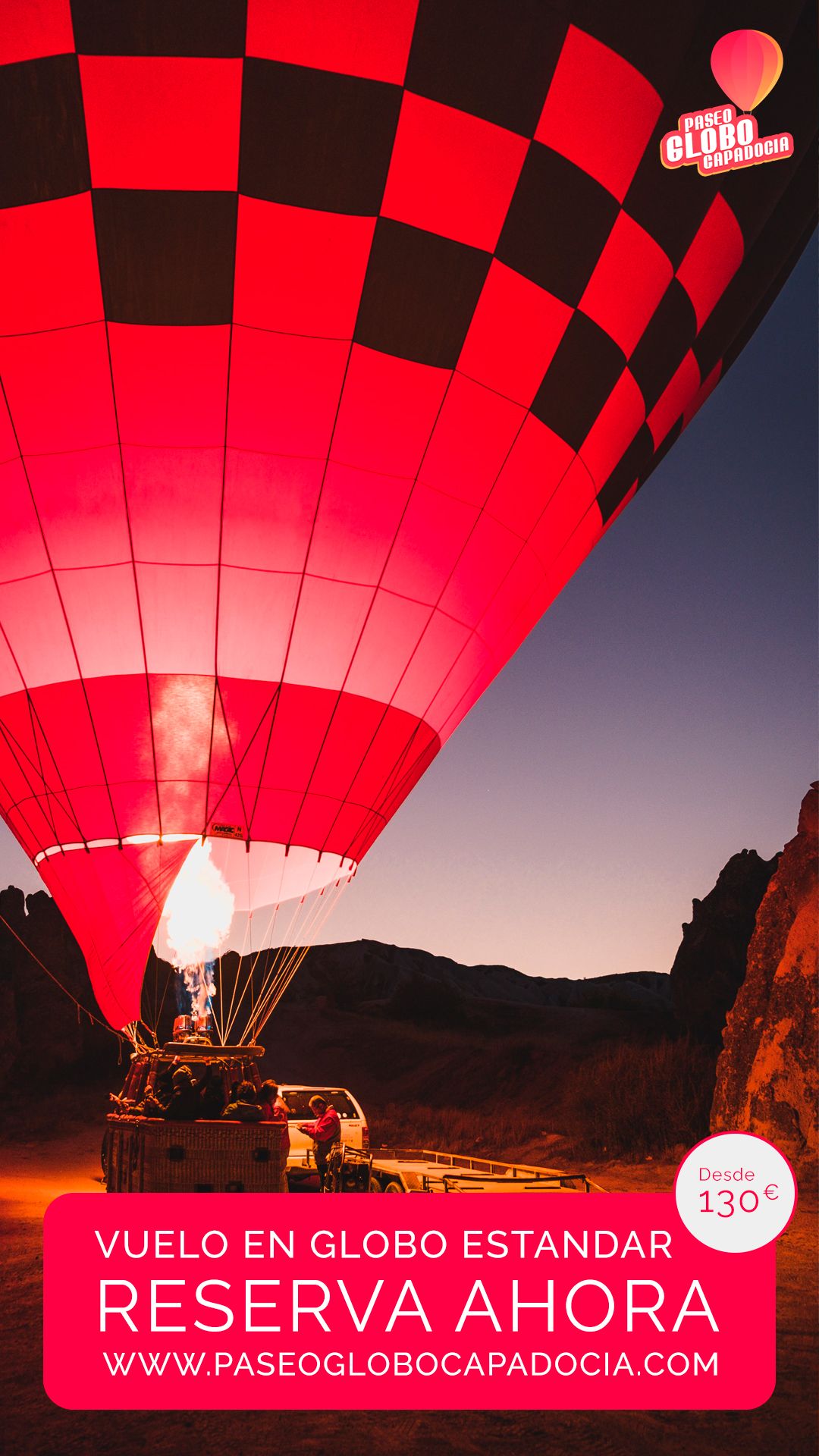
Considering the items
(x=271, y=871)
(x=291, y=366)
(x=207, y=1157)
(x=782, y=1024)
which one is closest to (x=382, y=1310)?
(x=207, y=1157)

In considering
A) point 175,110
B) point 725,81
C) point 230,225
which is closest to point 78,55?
point 175,110

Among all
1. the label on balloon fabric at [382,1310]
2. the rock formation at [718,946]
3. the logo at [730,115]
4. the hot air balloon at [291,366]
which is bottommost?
the label on balloon fabric at [382,1310]

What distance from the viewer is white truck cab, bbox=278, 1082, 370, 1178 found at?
26.8ft

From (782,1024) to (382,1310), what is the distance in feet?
21.3

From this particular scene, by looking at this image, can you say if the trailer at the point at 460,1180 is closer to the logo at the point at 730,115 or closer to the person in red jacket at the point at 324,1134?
the person in red jacket at the point at 324,1134

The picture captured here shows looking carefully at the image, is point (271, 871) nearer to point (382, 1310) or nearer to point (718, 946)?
point (382, 1310)

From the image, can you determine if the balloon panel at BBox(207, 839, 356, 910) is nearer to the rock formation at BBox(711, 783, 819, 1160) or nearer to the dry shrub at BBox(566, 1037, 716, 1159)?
Answer: the rock formation at BBox(711, 783, 819, 1160)

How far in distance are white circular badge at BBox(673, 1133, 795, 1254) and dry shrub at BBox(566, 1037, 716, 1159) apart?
846cm

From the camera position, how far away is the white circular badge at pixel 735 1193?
14.3 ft

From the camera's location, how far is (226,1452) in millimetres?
3617

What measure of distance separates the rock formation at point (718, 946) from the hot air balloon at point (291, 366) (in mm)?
18703

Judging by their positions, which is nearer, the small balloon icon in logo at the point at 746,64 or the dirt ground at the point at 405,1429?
the dirt ground at the point at 405,1429

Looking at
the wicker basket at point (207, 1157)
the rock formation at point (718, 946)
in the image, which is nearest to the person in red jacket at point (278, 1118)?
the wicker basket at point (207, 1157)

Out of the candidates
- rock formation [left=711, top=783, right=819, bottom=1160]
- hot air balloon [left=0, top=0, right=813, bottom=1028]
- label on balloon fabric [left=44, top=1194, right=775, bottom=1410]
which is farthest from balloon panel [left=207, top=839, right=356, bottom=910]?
rock formation [left=711, top=783, right=819, bottom=1160]
